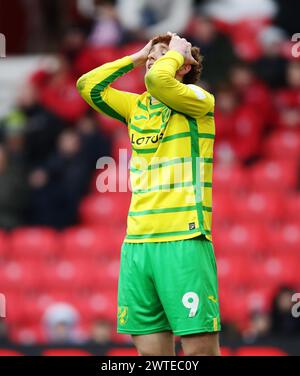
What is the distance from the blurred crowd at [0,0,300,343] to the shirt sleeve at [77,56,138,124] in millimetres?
4729

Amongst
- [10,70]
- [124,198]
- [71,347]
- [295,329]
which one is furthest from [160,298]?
[10,70]

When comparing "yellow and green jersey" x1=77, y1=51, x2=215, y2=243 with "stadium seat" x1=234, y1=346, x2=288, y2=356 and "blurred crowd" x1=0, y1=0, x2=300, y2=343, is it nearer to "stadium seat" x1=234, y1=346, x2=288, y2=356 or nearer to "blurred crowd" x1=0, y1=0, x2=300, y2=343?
"stadium seat" x1=234, y1=346, x2=288, y2=356

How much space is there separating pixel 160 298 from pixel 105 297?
5.11 m

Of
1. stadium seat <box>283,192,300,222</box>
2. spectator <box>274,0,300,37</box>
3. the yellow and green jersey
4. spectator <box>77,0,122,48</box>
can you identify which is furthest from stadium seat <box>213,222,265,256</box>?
the yellow and green jersey

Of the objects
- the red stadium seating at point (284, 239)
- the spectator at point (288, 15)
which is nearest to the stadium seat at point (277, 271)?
the red stadium seating at point (284, 239)

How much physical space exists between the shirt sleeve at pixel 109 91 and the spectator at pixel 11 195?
224 inches

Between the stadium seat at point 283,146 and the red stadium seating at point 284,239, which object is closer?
the red stadium seating at point 284,239

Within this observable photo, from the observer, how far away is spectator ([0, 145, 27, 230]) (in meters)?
11.4

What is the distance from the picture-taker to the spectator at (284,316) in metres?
9.19

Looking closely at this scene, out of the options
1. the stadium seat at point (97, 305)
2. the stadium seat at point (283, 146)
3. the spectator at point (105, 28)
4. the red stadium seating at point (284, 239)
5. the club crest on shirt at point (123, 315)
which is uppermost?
the spectator at point (105, 28)

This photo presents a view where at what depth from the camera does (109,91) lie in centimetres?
579

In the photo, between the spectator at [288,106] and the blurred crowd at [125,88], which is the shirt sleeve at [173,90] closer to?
the blurred crowd at [125,88]

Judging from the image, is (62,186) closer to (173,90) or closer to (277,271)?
(277,271)

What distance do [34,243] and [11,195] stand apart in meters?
0.54
